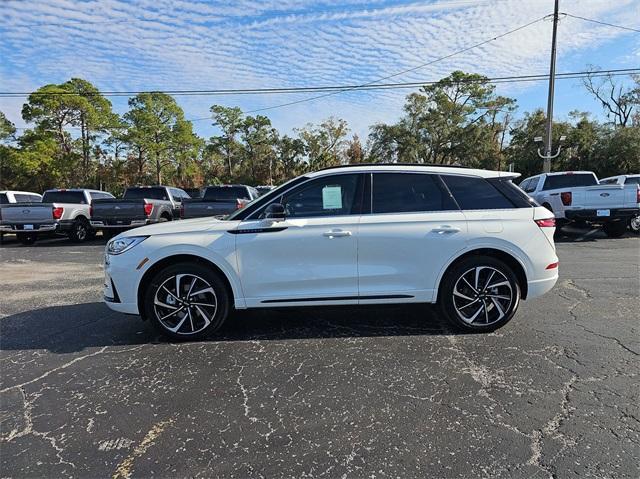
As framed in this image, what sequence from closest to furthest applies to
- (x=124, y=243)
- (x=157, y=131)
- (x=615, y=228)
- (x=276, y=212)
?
1. (x=276, y=212)
2. (x=124, y=243)
3. (x=615, y=228)
4. (x=157, y=131)

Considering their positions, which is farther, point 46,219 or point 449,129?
point 449,129

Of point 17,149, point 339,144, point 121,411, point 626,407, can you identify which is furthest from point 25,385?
point 339,144

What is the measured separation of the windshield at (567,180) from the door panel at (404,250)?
37.4 ft

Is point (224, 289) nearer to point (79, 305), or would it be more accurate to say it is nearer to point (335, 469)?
point (335, 469)

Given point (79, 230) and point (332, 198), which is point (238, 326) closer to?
point (332, 198)

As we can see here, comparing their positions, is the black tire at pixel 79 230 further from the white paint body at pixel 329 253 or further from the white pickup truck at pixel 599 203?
the white pickup truck at pixel 599 203

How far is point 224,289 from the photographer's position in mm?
4348

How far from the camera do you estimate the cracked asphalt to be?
2.51m

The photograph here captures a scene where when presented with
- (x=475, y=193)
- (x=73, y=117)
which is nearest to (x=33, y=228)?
(x=475, y=193)

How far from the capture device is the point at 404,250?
14.3 feet

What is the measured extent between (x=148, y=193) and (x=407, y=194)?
12.4 meters

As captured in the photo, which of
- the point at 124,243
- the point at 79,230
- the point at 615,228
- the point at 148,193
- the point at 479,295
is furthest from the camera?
the point at 148,193

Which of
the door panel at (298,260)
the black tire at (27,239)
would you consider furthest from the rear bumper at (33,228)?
the door panel at (298,260)

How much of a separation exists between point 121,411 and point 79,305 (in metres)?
3.33
